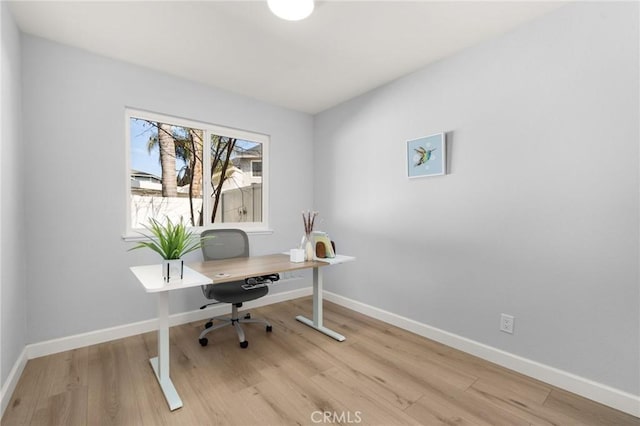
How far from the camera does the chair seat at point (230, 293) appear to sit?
2.42m

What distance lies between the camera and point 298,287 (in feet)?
12.5

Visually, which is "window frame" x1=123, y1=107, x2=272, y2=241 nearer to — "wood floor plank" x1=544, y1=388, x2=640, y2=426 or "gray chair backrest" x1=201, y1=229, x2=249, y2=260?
"gray chair backrest" x1=201, y1=229, x2=249, y2=260

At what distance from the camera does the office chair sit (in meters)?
2.44

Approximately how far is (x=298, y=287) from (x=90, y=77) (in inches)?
122

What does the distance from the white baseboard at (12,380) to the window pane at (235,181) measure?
177cm

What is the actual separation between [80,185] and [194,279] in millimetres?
1510

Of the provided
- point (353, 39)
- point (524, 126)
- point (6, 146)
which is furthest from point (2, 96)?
point (524, 126)

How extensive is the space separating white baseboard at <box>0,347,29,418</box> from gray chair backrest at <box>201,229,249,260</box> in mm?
1393

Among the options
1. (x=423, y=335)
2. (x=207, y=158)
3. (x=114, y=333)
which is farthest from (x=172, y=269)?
(x=423, y=335)

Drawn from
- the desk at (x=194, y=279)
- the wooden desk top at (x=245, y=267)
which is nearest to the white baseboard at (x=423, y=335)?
the desk at (x=194, y=279)

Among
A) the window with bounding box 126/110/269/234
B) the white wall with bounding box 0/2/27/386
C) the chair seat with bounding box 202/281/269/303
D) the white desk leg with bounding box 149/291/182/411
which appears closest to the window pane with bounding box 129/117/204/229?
the window with bounding box 126/110/269/234

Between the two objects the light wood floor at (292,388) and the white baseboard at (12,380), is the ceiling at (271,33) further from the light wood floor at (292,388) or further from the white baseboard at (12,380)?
the light wood floor at (292,388)

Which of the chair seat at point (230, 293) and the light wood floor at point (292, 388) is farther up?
the chair seat at point (230, 293)

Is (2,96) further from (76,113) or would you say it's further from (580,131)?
(580,131)
